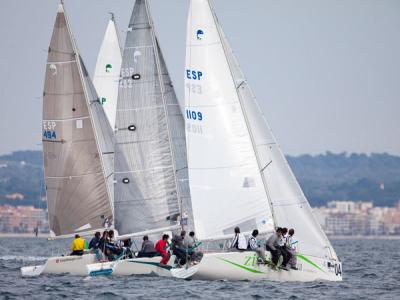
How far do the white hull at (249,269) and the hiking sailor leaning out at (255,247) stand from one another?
0.46 feet

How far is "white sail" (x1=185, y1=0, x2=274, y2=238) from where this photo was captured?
109ft

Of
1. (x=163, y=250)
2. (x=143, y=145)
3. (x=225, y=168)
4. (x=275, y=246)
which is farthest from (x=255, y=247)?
(x=143, y=145)

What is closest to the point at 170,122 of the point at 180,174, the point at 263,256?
the point at 180,174

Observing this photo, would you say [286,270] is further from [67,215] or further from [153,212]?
[67,215]

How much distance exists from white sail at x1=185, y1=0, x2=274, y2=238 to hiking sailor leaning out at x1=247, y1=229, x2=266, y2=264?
3.30ft

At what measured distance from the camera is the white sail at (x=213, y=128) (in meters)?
33.1

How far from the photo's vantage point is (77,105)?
3928 centimetres

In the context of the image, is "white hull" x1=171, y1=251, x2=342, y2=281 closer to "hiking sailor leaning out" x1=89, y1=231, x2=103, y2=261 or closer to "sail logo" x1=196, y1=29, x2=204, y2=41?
"hiking sailor leaning out" x1=89, y1=231, x2=103, y2=261

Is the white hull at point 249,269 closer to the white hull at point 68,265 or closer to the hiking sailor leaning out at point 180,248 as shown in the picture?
the hiking sailor leaning out at point 180,248

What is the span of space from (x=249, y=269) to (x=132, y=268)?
4109 mm

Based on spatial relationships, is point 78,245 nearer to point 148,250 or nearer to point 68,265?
point 68,265

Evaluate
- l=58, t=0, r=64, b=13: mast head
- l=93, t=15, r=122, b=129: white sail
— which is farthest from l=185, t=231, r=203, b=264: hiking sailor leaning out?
l=93, t=15, r=122, b=129: white sail

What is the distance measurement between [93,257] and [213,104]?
6.32m

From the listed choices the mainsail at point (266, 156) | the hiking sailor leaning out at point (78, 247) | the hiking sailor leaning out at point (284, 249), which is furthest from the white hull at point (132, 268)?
the hiking sailor leaning out at point (284, 249)
